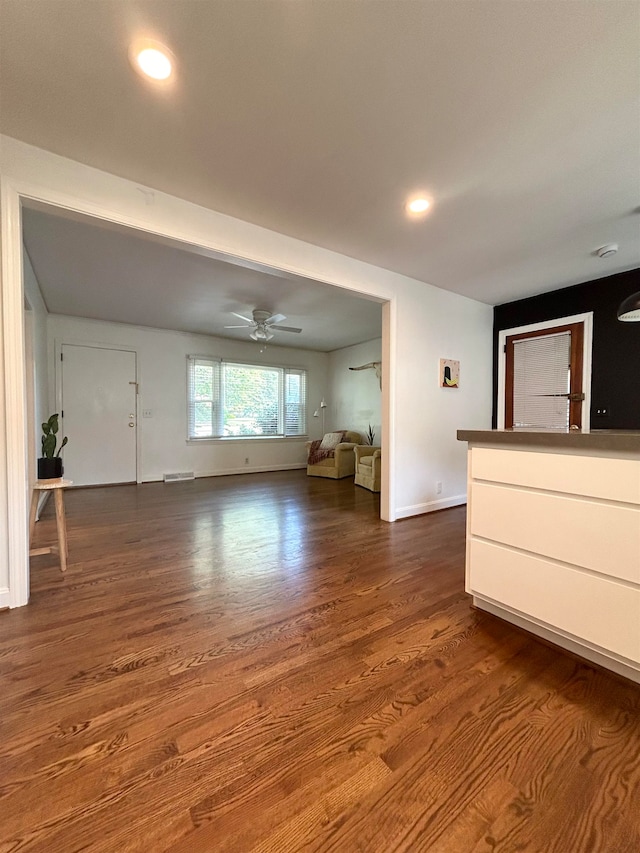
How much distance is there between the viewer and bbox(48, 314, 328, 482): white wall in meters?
5.27

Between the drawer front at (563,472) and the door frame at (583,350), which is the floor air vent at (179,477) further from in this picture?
the drawer front at (563,472)

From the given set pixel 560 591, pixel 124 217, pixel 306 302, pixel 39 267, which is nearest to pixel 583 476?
pixel 560 591

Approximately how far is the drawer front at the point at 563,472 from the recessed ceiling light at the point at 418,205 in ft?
5.66

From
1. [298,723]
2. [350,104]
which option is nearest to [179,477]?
[298,723]

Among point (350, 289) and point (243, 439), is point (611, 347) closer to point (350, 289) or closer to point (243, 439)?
point (350, 289)

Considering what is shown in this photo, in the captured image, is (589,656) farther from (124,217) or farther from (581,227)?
(124,217)

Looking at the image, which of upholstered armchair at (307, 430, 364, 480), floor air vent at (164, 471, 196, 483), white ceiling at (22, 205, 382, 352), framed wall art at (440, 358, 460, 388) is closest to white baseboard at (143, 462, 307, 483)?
floor air vent at (164, 471, 196, 483)

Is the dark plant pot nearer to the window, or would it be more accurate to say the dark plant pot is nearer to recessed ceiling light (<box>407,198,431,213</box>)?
recessed ceiling light (<box>407,198,431,213</box>)

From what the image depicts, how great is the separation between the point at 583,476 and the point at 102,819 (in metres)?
1.94

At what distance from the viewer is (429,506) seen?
3896 mm

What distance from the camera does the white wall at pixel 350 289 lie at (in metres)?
1.87

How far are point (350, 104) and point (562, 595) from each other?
2446 mm

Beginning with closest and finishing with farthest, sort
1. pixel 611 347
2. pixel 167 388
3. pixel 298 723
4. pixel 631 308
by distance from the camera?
1. pixel 298 723
2. pixel 631 308
3. pixel 611 347
4. pixel 167 388

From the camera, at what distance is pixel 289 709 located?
1253 millimetres
